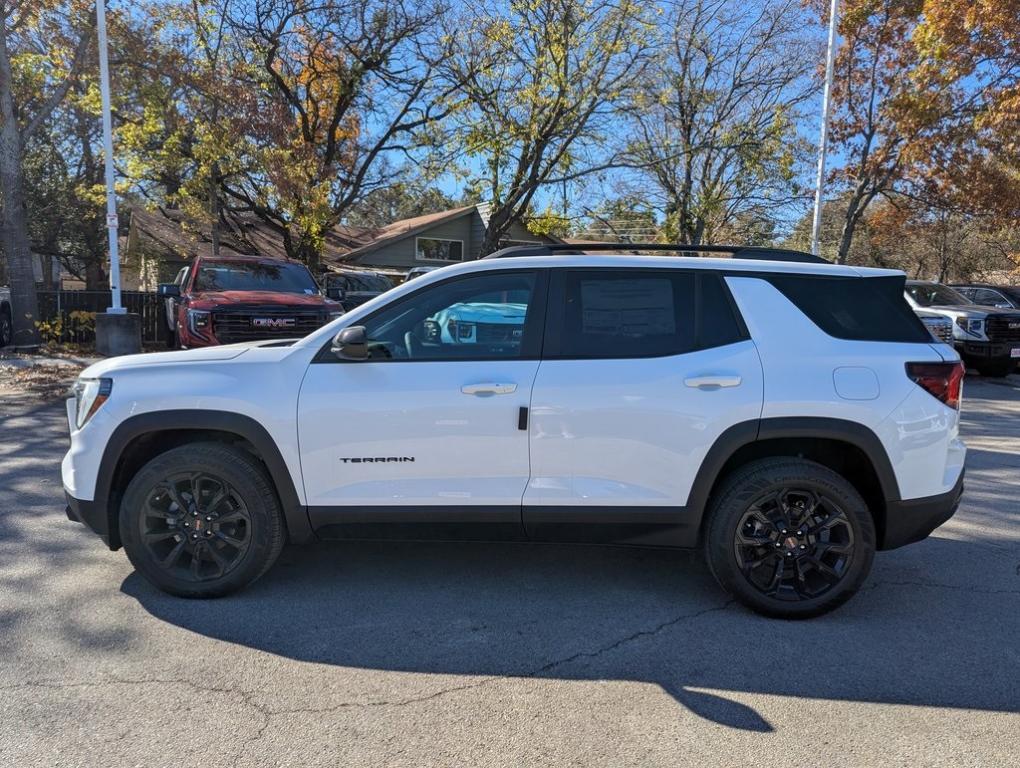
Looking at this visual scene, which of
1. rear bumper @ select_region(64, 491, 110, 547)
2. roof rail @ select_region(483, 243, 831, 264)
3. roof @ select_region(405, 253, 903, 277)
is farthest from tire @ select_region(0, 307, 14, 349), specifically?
roof @ select_region(405, 253, 903, 277)

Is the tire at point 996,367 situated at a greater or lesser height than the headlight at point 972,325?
lesser

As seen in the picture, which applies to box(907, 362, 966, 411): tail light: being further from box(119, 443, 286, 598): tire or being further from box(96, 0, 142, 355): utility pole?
box(96, 0, 142, 355): utility pole

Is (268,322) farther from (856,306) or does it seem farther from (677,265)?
(856,306)

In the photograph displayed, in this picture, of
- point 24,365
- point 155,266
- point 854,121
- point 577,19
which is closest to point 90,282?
point 155,266

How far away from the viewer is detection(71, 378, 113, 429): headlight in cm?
379

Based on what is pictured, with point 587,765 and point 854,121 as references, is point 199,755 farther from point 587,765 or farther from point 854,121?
point 854,121

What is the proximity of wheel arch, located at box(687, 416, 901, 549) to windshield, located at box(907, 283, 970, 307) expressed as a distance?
1341cm

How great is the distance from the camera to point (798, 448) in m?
3.86

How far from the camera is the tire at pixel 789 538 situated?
12.1 ft

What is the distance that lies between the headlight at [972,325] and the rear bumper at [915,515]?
12032mm

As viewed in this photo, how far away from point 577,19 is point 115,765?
64.7 ft

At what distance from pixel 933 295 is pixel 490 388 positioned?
15.2 metres

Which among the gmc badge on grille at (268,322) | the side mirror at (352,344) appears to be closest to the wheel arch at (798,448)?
the side mirror at (352,344)

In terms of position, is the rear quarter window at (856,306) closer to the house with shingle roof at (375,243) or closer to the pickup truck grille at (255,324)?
the pickup truck grille at (255,324)
